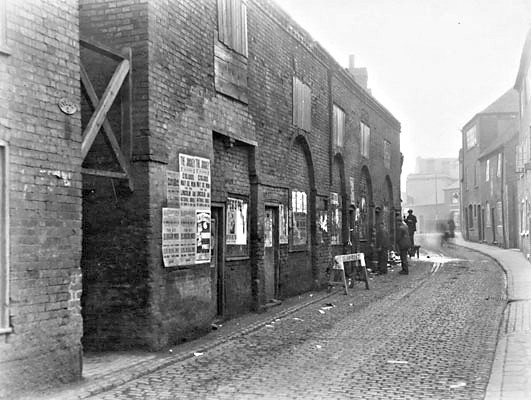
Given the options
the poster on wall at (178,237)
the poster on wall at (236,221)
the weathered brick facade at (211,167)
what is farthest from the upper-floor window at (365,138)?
the poster on wall at (178,237)

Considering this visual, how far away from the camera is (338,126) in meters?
20.5

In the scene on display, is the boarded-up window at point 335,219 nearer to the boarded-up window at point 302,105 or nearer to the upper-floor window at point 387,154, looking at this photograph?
the boarded-up window at point 302,105

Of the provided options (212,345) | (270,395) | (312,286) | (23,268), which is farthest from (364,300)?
(23,268)

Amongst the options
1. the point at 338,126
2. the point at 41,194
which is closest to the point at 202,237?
the point at 41,194

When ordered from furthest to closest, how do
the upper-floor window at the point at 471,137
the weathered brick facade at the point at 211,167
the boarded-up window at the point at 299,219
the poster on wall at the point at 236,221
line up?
the upper-floor window at the point at 471,137, the boarded-up window at the point at 299,219, the poster on wall at the point at 236,221, the weathered brick facade at the point at 211,167

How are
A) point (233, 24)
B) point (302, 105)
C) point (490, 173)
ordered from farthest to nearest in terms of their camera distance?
point (490, 173)
point (302, 105)
point (233, 24)

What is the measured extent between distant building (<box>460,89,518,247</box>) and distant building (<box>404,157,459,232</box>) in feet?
92.4

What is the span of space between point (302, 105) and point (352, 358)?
9065 mm

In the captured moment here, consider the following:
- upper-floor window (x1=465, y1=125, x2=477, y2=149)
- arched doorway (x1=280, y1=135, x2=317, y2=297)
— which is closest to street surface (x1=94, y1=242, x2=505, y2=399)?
arched doorway (x1=280, y1=135, x2=317, y2=297)

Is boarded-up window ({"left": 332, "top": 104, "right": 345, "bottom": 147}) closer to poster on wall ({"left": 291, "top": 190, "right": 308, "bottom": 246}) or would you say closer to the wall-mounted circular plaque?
poster on wall ({"left": 291, "top": 190, "right": 308, "bottom": 246})

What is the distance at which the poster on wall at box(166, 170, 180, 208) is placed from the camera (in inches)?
385

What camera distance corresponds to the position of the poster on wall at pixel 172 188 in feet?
32.1

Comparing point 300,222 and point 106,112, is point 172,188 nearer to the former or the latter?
point 106,112

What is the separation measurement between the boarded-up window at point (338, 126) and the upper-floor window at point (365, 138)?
3062 millimetres
